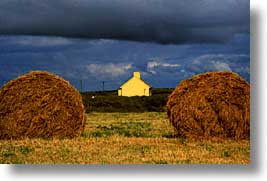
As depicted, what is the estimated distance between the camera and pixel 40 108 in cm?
862

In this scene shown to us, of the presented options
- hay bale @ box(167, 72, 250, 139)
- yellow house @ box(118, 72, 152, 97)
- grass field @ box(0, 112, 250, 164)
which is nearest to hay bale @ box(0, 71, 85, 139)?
grass field @ box(0, 112, 250, 164)

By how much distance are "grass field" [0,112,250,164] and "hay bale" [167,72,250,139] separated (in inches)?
7.7

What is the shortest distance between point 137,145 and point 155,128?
2752 millimetres

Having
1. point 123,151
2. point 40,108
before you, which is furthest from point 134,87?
point 123,151

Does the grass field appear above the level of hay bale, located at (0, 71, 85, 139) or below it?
below

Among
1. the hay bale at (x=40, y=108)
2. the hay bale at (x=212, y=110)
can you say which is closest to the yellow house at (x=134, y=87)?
the hay bale at (x=212, y=110)

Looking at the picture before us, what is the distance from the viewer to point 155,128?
34.9 ft

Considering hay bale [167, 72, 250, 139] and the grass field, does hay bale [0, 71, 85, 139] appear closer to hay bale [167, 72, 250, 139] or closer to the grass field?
the grass field

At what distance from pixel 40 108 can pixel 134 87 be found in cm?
225

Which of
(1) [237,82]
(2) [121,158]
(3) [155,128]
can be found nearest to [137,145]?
(2) [121,158]

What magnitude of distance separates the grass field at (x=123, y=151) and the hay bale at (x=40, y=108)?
240mm

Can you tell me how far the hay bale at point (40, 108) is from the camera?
8500mm

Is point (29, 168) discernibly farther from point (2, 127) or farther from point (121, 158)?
point (2, 127)

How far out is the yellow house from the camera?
27.5ft
